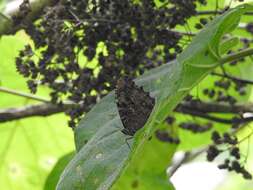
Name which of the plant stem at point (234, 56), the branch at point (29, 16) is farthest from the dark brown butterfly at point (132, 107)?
the branch at point (29, 16)

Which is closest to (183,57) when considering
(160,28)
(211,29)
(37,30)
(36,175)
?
(211,29)

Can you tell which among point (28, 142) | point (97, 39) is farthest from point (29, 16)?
point (28, 142)

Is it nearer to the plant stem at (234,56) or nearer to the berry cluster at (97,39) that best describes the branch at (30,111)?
the berry cluster at (97,39)

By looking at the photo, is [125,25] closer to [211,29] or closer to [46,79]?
[46,79]

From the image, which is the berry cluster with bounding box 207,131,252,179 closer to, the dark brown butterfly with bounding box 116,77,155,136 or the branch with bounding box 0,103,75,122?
the branch with bounding box 0,103,75,122

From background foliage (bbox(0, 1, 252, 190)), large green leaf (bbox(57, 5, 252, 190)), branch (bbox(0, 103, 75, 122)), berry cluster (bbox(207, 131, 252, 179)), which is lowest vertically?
background foliage (bbox(0, 1, 252, 190))

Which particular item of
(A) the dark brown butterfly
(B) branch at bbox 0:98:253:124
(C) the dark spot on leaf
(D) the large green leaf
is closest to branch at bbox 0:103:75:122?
(B) branch at bbox 0:98:253:124
